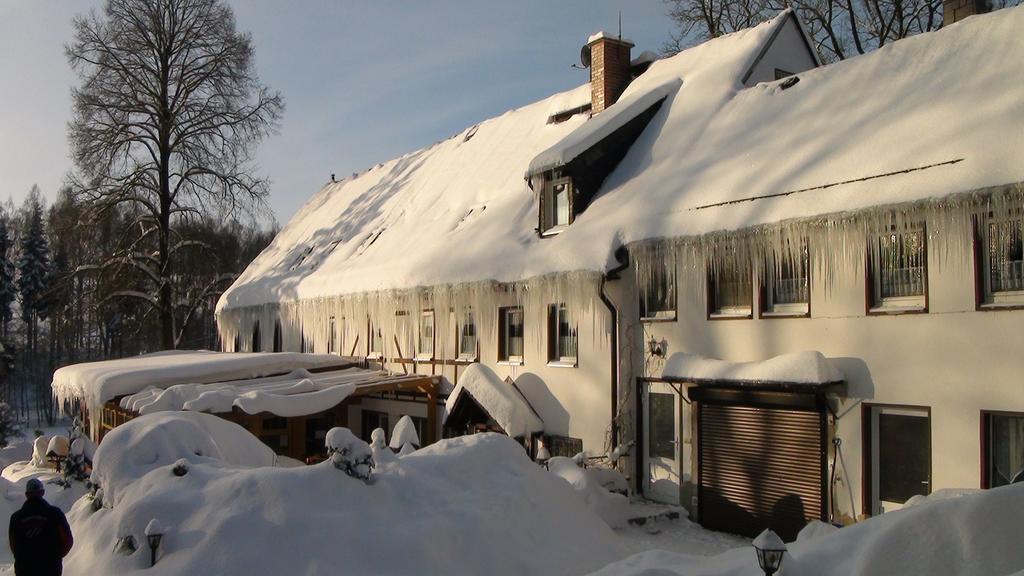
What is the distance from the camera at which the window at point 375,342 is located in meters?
21.8

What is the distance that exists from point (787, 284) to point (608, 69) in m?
8.55

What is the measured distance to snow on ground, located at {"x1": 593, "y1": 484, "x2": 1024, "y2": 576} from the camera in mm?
5121

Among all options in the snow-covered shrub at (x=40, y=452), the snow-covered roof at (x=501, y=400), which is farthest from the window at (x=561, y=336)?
the snow-covered shrub at (x=40, y=452)

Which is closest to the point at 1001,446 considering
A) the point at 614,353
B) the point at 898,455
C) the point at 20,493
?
the point at 898,455

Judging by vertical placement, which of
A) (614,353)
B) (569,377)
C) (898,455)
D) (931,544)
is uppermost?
(614,353)

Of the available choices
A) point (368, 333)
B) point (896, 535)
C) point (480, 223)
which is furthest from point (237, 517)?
point (368, 333)

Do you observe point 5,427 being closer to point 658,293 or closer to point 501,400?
point 501,400

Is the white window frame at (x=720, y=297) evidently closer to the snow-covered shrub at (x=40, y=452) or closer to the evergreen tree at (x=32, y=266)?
the snow-covered shrub at (x=40, y=452)

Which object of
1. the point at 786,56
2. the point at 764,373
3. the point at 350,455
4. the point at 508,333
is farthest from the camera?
the point at 508,333

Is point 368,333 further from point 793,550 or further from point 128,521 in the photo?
point 793,550

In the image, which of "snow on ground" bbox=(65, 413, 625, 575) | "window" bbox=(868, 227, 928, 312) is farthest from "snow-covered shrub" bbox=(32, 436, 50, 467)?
"window" bbox=(868, 227, 928, 312)

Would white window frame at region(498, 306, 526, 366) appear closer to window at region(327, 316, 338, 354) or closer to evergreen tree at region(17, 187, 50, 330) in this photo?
window at region(327, 316, 338, 354)

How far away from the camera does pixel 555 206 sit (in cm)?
1645

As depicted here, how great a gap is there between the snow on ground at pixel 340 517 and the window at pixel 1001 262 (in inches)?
212
